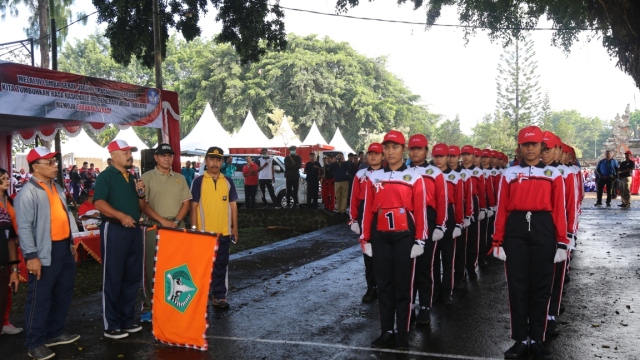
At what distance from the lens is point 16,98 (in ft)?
32.7

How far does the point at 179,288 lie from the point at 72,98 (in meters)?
6.40

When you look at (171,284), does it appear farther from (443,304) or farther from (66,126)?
(66,126)

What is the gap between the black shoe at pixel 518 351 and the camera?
214 inches

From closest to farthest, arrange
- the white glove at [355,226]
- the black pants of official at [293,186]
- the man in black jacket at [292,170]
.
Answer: the white glove at [355,226], the man in black jacket at [292,170], the black pants of official at [293,186]

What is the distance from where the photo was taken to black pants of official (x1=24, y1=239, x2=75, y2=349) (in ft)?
18.6

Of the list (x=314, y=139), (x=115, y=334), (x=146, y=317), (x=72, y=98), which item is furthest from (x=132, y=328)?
(x=314, y=139)

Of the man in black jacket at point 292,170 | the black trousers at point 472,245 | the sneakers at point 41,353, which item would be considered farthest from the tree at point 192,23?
the sneakers at point 41,353

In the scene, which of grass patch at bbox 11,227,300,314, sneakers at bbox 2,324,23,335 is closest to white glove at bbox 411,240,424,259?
sneakers at bbox 2,324,23,335

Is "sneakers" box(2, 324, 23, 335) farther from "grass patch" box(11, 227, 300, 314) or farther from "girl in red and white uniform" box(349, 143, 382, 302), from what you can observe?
"girl in red and white uniform" box(349, 143, 382, 302)

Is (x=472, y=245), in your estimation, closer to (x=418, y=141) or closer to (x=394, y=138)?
(x=418, y=141)

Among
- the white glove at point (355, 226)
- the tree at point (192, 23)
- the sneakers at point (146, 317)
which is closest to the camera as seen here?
the sneakers at point (146, 317)

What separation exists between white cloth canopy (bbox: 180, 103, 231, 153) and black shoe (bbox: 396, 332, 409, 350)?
81.2 ft

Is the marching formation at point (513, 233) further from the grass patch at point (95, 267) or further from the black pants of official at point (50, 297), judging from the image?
the grass patch at point (95, 267)

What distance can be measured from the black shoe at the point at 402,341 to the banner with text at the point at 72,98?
7.40 meters
